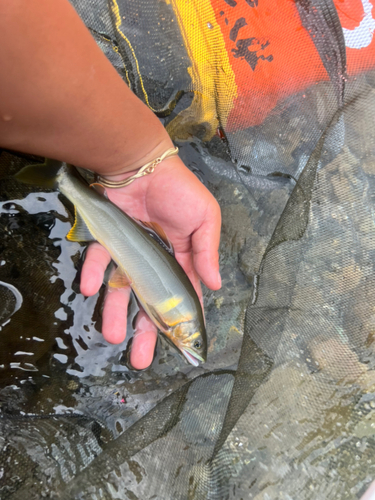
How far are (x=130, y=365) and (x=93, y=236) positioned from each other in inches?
32.0

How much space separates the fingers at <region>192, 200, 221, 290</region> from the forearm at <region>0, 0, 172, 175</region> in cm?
57

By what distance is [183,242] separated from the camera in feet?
6.95

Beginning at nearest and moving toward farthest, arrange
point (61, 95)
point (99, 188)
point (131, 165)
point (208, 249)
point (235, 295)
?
point (61, 95) → point (208, 249) → point (131, 165) → point (99, 188) → point (235, 295)

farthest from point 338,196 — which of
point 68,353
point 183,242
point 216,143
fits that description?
point 68,353

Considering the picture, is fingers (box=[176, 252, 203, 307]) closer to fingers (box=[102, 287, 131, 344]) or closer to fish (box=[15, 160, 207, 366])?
fish (box=[15, 160, 207, 366])

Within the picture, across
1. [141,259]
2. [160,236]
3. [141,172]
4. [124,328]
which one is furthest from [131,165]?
[124,328]

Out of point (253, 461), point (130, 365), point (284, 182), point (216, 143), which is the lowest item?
point (253, 461)

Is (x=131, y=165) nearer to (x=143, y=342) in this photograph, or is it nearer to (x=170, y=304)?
(x=170, y=304)

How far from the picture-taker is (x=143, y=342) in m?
2.06

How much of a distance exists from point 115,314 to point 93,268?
0.98ft

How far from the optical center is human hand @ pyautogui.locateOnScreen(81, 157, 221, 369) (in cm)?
191

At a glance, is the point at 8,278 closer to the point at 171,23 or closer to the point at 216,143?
the point at 216,143

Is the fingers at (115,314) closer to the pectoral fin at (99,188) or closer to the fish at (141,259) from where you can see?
the fish at (141,259)

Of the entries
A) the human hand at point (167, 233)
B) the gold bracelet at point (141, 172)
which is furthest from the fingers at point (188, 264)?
the gold bracelet at point (141, 172)
